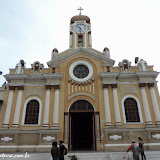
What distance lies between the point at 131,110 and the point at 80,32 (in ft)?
40.9

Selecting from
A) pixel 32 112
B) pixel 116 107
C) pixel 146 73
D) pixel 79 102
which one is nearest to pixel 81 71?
pixel 79 102

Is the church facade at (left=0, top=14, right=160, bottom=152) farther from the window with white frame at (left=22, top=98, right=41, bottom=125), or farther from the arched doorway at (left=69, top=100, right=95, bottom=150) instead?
the arched doorway at (left=69, top=100, right=95, bottom=150)

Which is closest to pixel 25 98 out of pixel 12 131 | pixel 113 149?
pixel 12 131

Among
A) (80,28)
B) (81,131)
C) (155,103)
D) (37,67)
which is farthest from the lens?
(80,28)

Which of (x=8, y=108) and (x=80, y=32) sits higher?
(x=80, y=32)

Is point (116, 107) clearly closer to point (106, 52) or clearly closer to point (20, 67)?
point (106, 52)

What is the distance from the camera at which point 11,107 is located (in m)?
16.2

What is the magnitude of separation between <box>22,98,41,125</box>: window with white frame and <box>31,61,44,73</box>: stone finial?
343 centimetres

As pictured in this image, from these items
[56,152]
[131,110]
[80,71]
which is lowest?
[56,152]

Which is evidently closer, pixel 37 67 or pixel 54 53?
pixel 37 67

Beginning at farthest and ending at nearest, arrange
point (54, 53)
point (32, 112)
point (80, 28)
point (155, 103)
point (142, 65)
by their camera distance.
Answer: point (80, 28), point (54, 53), point (142, 65), point (32, 112), point (155, 103)

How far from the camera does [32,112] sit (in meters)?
16.3

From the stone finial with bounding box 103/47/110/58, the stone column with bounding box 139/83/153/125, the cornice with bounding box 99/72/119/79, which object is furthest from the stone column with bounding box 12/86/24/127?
the stone column with bounding box 139/83/153/125

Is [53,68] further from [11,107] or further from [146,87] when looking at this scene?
[146,87]
